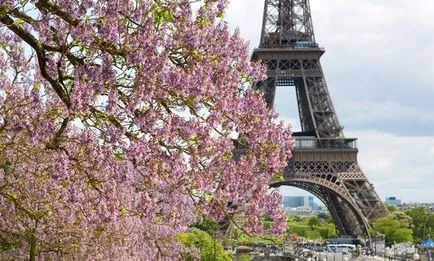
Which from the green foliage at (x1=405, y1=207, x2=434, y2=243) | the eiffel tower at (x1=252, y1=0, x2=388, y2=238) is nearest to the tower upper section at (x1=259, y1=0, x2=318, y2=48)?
the eiffel tower at (x1=252, y1=0, x2=388, y2=238)

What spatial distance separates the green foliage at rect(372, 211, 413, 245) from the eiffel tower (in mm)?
1767

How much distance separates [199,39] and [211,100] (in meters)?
0.82

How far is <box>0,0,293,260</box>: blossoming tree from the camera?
6.95m

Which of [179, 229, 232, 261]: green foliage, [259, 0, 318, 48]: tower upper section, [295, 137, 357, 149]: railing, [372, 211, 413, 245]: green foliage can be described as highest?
[259, 0, 318, 48]: tower upper section

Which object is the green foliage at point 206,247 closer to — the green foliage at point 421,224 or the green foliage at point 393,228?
the green foliage at point 393,228

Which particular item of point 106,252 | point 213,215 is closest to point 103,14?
point 213,215

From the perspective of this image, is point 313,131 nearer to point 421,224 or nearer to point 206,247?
point 206,247

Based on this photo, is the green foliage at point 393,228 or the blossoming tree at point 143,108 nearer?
the blossoming tree at point 143,108

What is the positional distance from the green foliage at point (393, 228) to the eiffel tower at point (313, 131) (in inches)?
69.6

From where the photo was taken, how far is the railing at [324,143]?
62.8 metres

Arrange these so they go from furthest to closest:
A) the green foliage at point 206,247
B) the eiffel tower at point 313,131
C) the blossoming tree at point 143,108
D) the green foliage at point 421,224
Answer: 1. the green foliage at point 421,224
2. the eiffel tower at point 313,131
3. the green foliage at point 206,247
4. the blossoming tree at point 143,108

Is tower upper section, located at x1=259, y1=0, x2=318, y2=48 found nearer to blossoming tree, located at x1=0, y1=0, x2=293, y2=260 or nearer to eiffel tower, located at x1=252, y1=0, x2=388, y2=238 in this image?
eiffel tower, located at x1=252, y1=0, x2=388, y2=238

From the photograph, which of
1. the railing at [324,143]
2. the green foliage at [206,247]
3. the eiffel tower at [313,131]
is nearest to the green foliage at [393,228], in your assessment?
the eiffel tower at [313,131]

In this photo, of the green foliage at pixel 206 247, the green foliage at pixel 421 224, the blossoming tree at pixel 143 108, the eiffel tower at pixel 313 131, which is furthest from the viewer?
the green foliage at pixel 421 224
